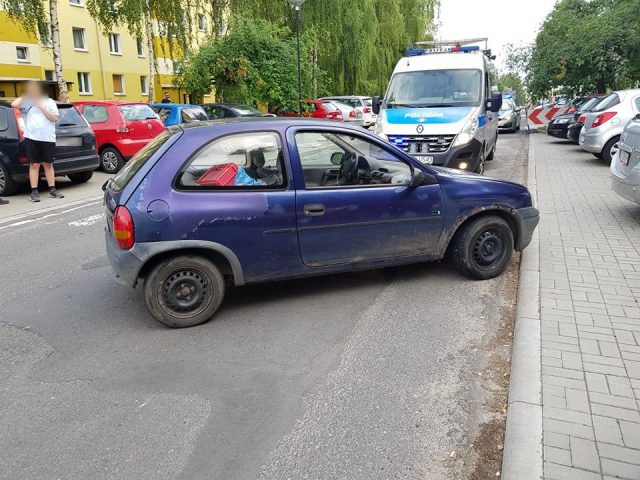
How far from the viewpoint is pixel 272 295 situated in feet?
16.9

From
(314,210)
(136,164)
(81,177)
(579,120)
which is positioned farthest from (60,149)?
(579,120)

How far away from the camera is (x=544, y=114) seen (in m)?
21.5

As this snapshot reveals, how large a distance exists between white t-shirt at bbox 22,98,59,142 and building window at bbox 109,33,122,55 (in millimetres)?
29735

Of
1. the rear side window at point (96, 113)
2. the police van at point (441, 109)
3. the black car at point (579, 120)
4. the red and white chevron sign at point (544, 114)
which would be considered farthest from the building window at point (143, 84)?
the police van at point (441, 109)

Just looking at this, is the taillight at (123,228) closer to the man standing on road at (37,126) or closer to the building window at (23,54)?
the man standing on road at (37,126)

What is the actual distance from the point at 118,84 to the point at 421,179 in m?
37.0

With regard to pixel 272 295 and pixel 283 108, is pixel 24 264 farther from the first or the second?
pixel 283 108

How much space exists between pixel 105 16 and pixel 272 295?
22952 millimetres

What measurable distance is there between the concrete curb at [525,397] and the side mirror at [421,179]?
1.29 metres

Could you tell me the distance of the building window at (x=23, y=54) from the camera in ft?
99.9

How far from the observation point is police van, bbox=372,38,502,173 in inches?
379

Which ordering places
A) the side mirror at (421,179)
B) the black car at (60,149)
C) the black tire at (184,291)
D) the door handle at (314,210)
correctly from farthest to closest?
the black car at (60,149) → the side mirror at (421,179) → the door handle at (314,210) → the black tire at (184,291)

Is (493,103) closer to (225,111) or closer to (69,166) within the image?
(69,166)

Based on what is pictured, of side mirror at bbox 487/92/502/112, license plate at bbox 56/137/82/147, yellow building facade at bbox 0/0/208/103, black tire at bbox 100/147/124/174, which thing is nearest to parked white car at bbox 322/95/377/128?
yellow building facade at bbox 0/0/208/103
